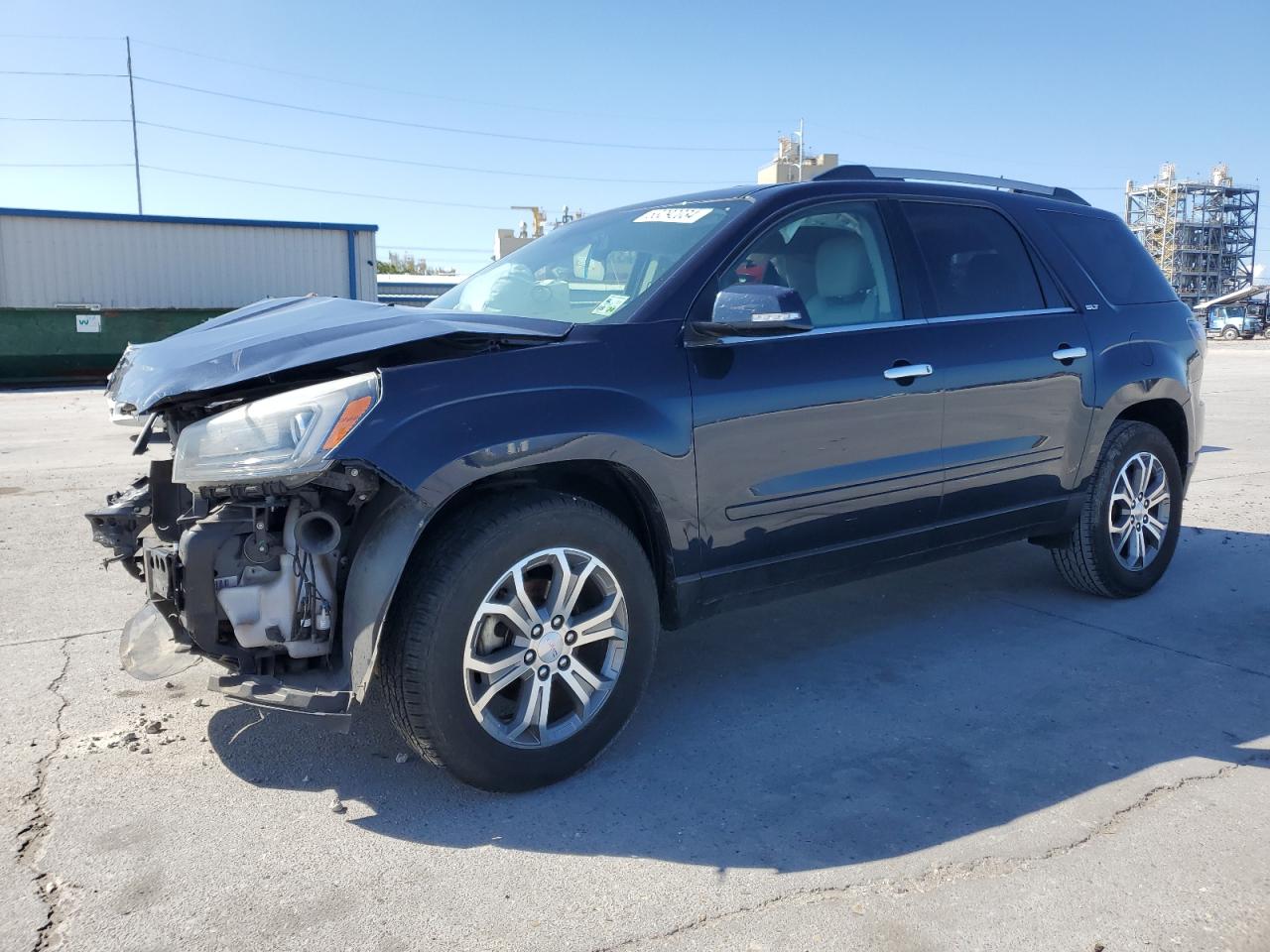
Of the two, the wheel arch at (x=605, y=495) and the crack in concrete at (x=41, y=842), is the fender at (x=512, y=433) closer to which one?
the wheel arch at (x=605, y=495)

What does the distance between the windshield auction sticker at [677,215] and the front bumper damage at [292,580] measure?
1.67 meters

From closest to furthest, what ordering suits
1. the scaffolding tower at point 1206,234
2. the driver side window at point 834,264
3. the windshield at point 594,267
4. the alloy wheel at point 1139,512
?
the windshield at point 594,267
the driver side window at point 834,264
the alloy wheel at point 1139,512
the scaffolding tower at point 1206,234

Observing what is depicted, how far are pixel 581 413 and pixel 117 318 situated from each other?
20.5m

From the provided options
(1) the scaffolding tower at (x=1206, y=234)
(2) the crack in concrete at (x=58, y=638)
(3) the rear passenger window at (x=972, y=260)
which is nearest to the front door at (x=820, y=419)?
(3) the rear passenger window at (x=972, y=260)

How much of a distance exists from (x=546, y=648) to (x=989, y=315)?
2.51 metres

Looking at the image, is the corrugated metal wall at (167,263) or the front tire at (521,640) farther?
the corrugated metal wall at (167,263)

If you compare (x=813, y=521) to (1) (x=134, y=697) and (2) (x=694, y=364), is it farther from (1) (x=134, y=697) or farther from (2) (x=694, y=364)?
(1) (x=134, y=697)

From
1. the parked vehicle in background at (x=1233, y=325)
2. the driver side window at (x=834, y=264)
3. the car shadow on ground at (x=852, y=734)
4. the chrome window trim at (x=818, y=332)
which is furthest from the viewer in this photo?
the parked vehicle in background at (x=1233, y=325)

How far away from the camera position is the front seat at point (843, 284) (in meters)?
3.86

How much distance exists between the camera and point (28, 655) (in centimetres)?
420

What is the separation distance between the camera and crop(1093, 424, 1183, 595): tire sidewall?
486cm

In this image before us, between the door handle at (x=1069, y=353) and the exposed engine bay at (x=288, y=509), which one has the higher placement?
the door handle at (x=1069, y=353)

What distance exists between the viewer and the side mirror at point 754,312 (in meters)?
3.28

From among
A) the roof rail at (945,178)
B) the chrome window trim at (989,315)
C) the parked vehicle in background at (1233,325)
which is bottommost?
the chrome window trim at (989,315)
